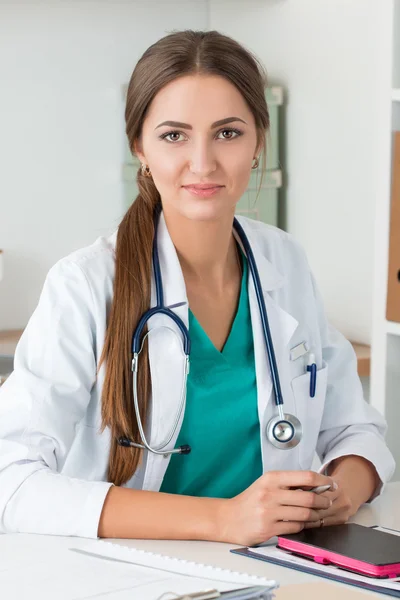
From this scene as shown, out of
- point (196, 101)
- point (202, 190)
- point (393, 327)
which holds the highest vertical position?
point (196, 101)

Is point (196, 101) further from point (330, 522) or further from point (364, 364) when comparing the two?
point (364, 364)

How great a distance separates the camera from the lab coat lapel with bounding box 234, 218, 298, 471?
132 cm

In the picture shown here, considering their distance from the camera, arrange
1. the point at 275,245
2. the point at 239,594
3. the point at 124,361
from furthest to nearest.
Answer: the point at 275,245, the point at 124,361, the point at 239,594

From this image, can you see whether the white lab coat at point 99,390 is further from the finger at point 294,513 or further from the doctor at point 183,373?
the finger at point 294,513

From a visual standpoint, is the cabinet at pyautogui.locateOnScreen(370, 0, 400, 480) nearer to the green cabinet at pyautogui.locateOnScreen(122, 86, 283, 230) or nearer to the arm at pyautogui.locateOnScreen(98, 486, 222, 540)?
the green cabinet at pyautogui.locateOnScreen(122, 86, 283, 230)

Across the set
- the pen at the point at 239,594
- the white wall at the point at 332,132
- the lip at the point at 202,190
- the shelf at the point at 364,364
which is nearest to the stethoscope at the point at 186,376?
the lip at the point at 202,190

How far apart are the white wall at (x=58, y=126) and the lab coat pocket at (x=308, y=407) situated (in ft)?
4.59

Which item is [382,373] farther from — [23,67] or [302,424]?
[23,67]

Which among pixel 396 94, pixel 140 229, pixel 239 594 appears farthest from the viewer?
pixel 396 94

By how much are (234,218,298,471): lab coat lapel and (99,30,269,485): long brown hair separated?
0.57 ft

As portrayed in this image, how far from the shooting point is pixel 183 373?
4.11ft

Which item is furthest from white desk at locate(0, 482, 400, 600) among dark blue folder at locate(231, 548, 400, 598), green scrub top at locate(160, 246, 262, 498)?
green scrub top at locate(160, 246, 262, 498)

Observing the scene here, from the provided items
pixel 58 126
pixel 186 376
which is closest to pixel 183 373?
pixel 186 376

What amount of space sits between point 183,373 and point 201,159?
0.93 feet
